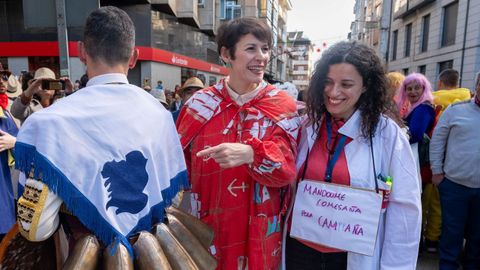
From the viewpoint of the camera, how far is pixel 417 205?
157 centimetres

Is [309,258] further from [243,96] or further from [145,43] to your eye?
Answer: [145,43]

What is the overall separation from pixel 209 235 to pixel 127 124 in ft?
2.12

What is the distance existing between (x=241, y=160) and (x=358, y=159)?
58 centimetres

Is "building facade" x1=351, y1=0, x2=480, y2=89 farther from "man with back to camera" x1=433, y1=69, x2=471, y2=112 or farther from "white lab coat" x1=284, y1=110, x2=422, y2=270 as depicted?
"white lab coat" x1=284, y1=110, x2=422, y2=270

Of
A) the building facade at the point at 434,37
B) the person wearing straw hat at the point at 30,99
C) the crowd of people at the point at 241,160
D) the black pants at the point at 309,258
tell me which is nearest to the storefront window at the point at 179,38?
the building facade at the point at 434,37

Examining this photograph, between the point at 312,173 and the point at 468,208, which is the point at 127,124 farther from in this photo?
the point at 468,208

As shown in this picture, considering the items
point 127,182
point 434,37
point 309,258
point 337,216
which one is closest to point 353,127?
point 337,216

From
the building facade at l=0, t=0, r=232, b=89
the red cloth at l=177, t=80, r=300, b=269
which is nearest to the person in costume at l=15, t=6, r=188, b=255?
the red cloth at l=177, t=80, r=300, b=269

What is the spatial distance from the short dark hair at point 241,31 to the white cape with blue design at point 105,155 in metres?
0.61

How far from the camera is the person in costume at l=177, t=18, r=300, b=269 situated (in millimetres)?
1785

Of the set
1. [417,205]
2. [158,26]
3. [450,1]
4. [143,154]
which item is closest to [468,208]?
[417,205]

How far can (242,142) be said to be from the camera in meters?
1.79

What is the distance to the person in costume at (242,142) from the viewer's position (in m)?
1.79

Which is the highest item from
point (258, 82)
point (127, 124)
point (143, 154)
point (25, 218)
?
point (258, 82)
